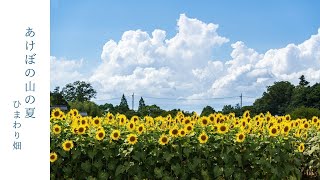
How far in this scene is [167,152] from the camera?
5.18 meters

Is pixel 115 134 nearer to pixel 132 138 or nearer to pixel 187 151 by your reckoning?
pixel 132 138

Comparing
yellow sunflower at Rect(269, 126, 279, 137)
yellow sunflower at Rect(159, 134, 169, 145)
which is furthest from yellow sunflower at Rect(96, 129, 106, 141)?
yellow sunflower at Rect(269, 126, 279, 137)

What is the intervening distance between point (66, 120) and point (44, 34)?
167 centimetres

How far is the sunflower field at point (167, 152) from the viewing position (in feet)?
16.9

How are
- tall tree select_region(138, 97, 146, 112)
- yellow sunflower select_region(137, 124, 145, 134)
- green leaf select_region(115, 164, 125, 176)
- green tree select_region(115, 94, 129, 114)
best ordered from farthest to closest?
green tree select_region(115, 94, 129, 114), tall tree select_region(138, 97, 146, 112), yellow sunflower select_region(137, 124, 145, 134), green leaf select_region(115, 164, 125, 176)

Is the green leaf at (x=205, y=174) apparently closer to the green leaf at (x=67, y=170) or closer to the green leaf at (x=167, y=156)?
the green leaf at (x=167, y=156)

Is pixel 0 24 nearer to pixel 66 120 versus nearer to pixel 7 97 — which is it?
pixel 7 97

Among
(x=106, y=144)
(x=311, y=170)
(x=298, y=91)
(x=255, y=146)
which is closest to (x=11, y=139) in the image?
(x=106, y=144)

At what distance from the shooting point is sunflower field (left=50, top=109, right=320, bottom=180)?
516 centimetres

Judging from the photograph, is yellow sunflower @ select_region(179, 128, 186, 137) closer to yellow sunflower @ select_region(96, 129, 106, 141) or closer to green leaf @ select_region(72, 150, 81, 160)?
yellow sunflower @ select_region(96, 129, 106, 141)

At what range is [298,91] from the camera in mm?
42750

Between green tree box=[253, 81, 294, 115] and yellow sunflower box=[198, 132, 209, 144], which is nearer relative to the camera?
yellow sunflower box=[198, 132, 209, 144]

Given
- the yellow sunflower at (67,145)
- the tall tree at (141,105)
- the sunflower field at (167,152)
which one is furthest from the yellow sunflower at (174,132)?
the tall tree at (141,105)

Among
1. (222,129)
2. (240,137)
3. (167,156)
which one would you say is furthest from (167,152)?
(240,137)
